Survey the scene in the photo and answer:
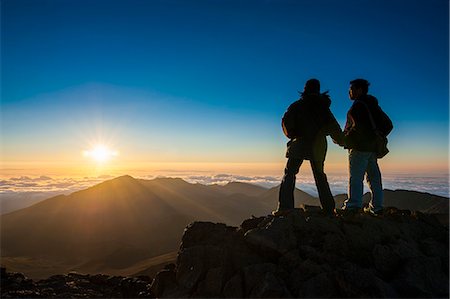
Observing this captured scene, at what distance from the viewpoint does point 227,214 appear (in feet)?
369

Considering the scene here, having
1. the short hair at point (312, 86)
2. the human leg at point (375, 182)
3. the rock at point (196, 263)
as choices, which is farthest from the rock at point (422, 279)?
the short hair at point (312, 86)

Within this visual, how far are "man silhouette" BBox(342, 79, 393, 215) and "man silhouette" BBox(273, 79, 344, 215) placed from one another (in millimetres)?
345

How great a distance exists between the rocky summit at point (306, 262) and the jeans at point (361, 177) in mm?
325

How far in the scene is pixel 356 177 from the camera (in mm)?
7832

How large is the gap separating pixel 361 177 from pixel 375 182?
0.60 m

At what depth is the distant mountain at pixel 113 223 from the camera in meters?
52.6

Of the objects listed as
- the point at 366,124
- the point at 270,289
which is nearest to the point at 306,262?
the point at 270,289

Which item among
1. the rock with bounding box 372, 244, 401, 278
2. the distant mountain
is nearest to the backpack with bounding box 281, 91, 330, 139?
the rock with bounding box 372, 244, 401, 278

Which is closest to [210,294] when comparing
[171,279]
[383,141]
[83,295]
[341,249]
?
[171,279]

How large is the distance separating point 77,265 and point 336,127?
182 ft

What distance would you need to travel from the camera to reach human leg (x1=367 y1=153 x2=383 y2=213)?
816 cm

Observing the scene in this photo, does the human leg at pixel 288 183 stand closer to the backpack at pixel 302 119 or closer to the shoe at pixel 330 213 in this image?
the backpack at pixel 302 119

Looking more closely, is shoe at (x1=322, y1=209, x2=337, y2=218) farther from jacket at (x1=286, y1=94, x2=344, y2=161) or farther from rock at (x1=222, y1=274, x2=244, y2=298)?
rock at (x1=222, y1=274, x2=244, y2=298)

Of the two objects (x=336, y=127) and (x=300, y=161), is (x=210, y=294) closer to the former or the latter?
(x=300, y=161)
